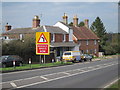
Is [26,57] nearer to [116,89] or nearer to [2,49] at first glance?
[2,49]

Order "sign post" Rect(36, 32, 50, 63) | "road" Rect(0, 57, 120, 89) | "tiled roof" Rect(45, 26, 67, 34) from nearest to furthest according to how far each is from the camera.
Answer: "road" Rect(0, 57, 120, 89) → "sign post" Rect(36, 32, 50, 63) → "tiled roof" Rect(45, 26, 67, 34)

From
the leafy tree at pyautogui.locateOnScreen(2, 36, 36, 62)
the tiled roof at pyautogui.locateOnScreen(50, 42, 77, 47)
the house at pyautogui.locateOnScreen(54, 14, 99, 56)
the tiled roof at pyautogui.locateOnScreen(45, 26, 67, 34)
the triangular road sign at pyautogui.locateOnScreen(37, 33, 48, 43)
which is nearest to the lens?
the triangular road sign at pyautogui.locateOnScreen(37, 33, 48, 43)

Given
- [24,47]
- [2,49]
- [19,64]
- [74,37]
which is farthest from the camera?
[74,37]

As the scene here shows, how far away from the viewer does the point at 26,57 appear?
37.9 meters

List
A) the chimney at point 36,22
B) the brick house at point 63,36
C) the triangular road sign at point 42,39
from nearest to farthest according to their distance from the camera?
the triangular road sign at point 42,39
the brick house at point 63,36
the chimney at point 36,22

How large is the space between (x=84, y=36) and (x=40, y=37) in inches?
1294

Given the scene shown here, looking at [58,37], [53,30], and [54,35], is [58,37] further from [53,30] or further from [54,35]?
[53,30]

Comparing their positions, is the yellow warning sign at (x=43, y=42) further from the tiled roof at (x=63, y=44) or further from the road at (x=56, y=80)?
the tiled roof at (x=63, y=44)

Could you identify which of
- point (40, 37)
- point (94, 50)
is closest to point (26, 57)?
point (40, 37)

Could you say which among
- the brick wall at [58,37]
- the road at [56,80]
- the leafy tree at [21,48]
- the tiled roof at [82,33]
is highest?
the tiled roof at [82,33]

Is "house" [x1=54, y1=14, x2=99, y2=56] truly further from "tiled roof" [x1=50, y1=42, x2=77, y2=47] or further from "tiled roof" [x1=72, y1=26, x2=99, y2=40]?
"tiled roof" [x1=50, y1=42, x2=77, y2=47]

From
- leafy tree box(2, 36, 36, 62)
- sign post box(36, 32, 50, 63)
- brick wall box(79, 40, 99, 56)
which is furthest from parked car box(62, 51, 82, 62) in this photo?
brick wall box(79, 40, 99, 56)

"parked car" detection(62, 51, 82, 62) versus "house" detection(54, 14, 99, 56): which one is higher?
"house" detection(54, 14, 99, 56)

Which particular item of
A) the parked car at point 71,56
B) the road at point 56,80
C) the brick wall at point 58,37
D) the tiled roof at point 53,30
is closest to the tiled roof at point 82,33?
the tiled roof at point 53,30
